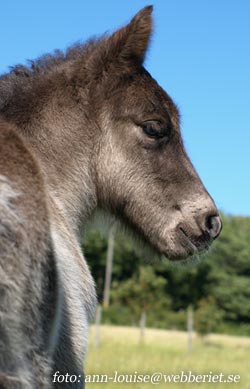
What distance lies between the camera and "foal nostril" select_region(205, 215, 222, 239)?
4621 mm

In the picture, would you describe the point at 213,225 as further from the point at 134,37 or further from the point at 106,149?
the point at 134,37

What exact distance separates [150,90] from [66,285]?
1.51 meters

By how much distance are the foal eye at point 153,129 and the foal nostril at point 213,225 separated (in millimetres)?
641

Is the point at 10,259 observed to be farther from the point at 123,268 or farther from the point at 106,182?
the point at 123,268

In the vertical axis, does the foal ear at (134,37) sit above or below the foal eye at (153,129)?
above

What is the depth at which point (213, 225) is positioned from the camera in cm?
465

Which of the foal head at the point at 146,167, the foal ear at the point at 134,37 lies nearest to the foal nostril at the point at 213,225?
the foal head at the point at 146,167

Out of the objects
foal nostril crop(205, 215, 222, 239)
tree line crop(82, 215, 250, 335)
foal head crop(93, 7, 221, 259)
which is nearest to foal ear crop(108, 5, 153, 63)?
foal head crop(93, 7, 221, 259)

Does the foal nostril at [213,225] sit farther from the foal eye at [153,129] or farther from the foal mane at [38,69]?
the foal mane at [38,69]

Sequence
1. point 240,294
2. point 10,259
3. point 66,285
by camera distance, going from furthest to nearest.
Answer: point 240,294 < point 66,285 < point 10,259

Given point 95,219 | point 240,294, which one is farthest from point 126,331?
point 95,219

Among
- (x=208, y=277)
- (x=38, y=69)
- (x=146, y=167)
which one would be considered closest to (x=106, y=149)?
(x=146, y=167)

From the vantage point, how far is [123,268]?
73500mm

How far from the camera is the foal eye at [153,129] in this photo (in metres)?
4.61
